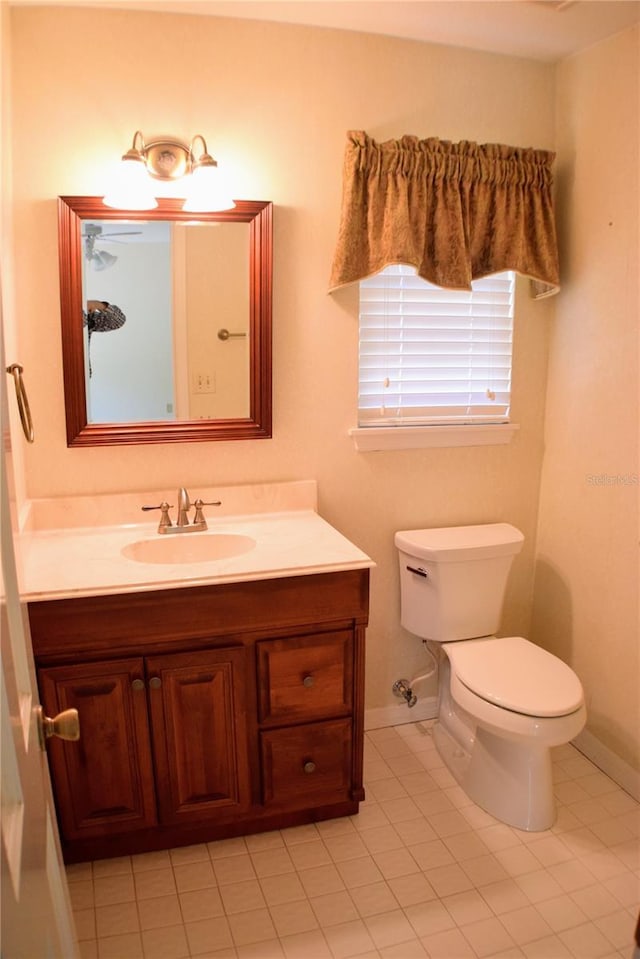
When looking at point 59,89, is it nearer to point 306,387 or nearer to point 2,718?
point 306,387

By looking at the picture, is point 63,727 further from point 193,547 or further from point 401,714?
point 401,714

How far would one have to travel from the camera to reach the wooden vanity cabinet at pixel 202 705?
5.67 feet

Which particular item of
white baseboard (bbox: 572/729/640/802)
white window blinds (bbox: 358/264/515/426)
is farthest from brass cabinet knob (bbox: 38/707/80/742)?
white baseboard (bbox: 572/729/640/802)

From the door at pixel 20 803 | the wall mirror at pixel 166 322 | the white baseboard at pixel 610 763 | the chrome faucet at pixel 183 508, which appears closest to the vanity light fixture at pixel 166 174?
the wall mirror at pixel 166 322

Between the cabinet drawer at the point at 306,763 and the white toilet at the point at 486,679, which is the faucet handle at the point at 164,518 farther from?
the white toilet at the point at 486,679

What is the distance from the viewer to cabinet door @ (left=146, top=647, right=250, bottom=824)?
180 centimetres

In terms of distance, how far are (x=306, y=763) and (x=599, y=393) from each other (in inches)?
60.1

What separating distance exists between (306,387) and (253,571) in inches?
29.5

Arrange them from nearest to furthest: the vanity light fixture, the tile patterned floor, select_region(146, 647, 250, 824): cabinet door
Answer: the tile patterned floor → select_region(146, 647, 250, 824): cabinet door → the vanity light fixture

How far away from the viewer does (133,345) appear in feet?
6.65

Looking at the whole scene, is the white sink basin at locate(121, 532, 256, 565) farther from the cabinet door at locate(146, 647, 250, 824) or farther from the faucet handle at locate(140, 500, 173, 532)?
the cabinet door at locate(146, 647, 250, 824)

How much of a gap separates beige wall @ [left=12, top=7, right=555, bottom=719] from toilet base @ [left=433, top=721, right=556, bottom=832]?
1.63 feet

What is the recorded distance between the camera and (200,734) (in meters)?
1.85

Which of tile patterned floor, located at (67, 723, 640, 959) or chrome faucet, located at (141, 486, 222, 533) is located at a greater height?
chrome faucet, located at (141, 486, 222, 533)
